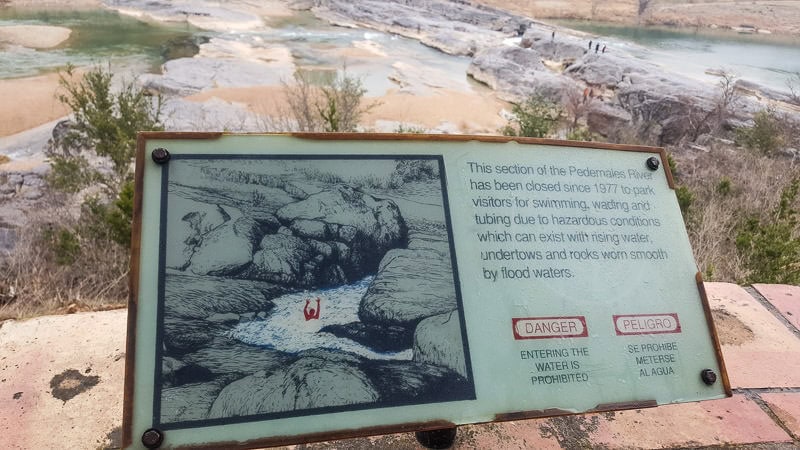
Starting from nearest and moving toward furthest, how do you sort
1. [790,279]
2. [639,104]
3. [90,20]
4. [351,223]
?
[351,223]
[790,279]
[639,104]
[90,20]

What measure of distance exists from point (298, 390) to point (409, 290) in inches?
15.1

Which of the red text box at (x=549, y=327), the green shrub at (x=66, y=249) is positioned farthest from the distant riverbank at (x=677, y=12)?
the red text box at (x=549, y=327)

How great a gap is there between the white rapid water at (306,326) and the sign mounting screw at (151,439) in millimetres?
266

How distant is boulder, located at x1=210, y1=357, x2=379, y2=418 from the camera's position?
1.17m

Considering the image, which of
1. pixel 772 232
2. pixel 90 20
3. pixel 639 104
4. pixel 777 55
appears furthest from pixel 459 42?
pixel 772 232

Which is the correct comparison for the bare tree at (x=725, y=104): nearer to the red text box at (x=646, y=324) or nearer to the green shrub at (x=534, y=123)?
the green shrub at (x=534, y=123)

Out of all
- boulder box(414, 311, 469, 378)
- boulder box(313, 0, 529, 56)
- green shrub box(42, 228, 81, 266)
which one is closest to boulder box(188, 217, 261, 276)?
boulder box(414, 311, 469, 378)

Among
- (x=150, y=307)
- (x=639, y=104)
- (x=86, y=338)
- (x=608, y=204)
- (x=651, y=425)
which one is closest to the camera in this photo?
(x=150, y=307)

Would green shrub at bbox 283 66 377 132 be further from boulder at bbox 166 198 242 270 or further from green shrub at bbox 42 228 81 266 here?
boulder at bbox 166 198 242 270

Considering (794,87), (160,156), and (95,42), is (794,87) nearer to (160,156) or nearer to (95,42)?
(160,156)

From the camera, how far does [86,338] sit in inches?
77.5

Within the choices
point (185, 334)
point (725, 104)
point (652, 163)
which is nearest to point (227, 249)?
point (185, 334)

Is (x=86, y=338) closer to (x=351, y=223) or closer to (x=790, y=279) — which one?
(x=351, y=223)

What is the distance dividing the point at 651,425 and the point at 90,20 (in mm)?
26548
